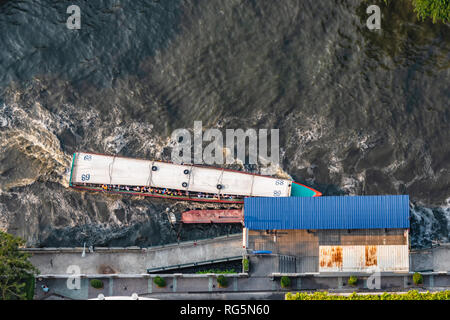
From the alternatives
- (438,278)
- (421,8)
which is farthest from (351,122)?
(438,278)

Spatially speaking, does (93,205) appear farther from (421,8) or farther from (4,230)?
(421,8)

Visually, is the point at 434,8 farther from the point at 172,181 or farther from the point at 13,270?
the point at 13,270

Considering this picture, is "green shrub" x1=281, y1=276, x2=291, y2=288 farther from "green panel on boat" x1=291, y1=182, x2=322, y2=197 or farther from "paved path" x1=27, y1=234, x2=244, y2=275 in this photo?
"green panel on boat" x1=291, y1=182, x2=322, y2=197

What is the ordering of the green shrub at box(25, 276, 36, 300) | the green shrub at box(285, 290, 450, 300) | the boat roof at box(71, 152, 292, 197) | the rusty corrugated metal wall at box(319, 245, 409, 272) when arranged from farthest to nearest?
the boat roof at box(71, 152, 292, 197)
the rusty corrugated metal wall at box(319, 245, 409, 272)
the green shrub at box(25, 276, 36, 300)
the green shrub at box(285, 290, 450, 300)

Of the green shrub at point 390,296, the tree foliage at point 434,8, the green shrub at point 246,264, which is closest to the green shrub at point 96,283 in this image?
the green shrub at point 246,264

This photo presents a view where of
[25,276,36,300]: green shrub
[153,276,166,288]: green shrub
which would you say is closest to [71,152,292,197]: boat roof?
[153,276,166,288]: green shrub

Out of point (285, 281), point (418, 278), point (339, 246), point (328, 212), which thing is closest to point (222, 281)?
point (285, 281)
